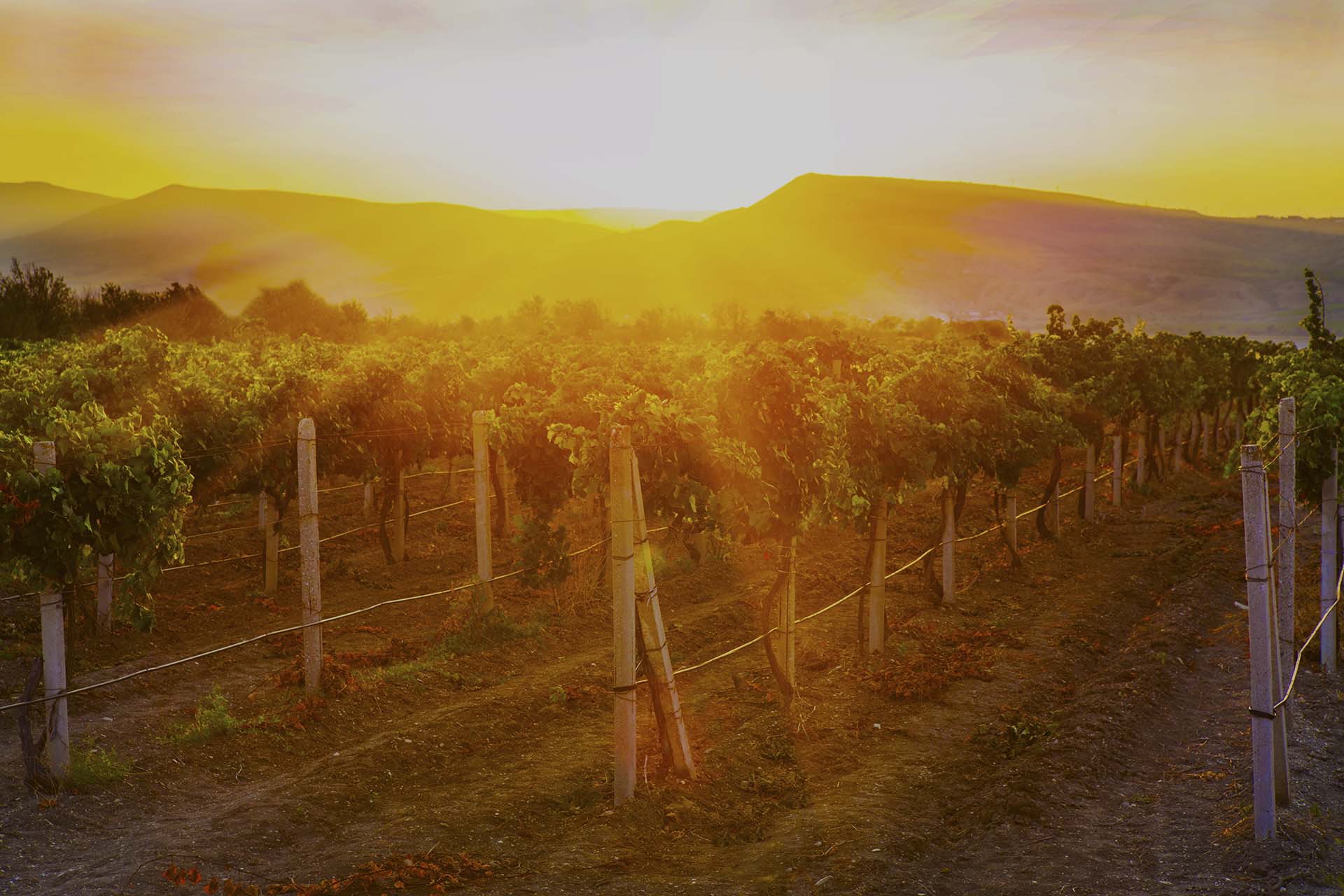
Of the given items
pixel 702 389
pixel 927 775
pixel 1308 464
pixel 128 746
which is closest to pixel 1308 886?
pixel 927 775

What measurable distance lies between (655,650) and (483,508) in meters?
6.63

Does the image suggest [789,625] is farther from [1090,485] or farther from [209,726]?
[1090,485]

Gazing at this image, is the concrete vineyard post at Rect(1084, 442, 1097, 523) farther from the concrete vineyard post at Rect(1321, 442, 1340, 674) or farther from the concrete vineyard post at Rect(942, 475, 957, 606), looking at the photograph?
the concrete vineyard post at Rect(1321, 442, 1340, 674)

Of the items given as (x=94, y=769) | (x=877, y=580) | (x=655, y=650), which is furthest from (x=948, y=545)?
(x=94, y=769)

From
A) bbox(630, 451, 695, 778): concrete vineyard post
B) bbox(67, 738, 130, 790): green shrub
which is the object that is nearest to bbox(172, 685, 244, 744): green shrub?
bbox(67, 738, 130, 790): green shrub

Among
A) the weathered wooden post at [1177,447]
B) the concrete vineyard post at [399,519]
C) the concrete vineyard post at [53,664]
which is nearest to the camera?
the concrete vineyard post at [53,664]

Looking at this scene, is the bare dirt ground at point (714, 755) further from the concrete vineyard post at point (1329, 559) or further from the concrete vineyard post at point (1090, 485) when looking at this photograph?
the concrete vineyard post at point (1090, 485)

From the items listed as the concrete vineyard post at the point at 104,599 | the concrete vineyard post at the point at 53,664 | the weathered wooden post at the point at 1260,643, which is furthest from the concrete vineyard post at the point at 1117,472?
the concrete vineyard post at the point at 53,664

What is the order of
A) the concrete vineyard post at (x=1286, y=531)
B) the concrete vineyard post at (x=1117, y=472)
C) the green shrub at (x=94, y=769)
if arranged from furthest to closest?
1. the concrete vineyard post at (x=1117, y=472)
2. the concrete vineyard post at (x=1286, y=531)
3. the green shrub at (x=94, y=769)

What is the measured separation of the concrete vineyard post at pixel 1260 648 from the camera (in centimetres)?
823

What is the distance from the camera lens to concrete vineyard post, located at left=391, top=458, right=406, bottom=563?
68.9 ft

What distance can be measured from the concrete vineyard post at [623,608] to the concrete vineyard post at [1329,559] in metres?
9.70

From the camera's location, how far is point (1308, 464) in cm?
1377

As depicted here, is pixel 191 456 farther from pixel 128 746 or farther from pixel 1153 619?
pixel 1153 619
